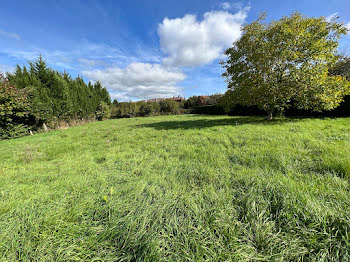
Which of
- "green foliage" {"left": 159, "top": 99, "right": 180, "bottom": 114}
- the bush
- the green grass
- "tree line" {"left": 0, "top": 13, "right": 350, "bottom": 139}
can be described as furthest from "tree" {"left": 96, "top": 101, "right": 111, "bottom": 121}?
the green grass

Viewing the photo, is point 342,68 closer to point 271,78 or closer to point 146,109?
point 271,78

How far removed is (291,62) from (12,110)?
59.2 feet

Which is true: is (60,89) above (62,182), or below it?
above

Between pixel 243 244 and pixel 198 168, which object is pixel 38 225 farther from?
pixel 198 168

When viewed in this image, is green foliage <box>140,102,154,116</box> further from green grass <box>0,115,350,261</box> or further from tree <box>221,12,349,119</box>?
green grass <box>0,115,350,261</box>

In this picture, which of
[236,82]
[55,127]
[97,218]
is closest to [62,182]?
[97,218]

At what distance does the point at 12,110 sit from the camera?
8953 millimetres

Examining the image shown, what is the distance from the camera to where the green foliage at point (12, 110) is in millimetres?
8328

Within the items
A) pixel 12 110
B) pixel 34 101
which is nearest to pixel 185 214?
pixel 12 110

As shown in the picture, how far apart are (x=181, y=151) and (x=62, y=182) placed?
2.70 m

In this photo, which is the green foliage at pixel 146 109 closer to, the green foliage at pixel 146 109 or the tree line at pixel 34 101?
the green foliage at pixel 146 109

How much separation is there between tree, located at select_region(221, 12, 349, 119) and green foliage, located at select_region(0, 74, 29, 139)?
15.2 m

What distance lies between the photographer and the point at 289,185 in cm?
177

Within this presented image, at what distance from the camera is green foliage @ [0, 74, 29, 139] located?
27.3ft
